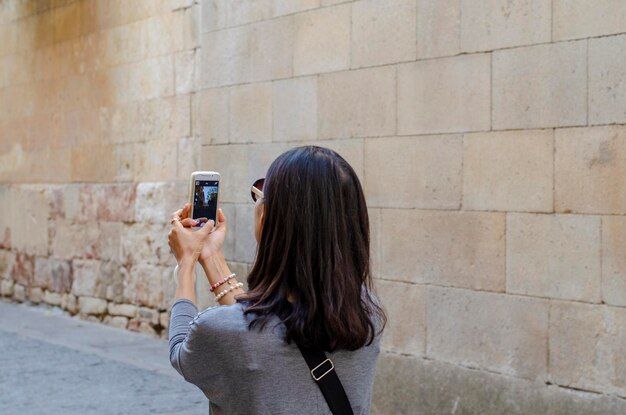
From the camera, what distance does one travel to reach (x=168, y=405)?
6.47m

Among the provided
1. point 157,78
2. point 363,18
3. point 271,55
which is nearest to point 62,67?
point 157,78

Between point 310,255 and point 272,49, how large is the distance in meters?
5.26

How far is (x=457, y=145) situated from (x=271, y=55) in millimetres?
2043

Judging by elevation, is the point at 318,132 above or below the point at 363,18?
below

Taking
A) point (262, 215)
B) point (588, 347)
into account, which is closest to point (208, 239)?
point (262, 215)

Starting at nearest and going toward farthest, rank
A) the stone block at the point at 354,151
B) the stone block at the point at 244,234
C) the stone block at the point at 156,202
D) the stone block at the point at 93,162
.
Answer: the stone block at the point at 354,151 < the stone block at the point at 244,234 < the stone block at the point at 156,202 < the stone block at the point at 93,162

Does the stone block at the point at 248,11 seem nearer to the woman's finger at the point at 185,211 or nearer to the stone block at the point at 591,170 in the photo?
the stone block at the point at 591,170

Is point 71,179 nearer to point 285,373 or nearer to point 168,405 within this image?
point 168,405

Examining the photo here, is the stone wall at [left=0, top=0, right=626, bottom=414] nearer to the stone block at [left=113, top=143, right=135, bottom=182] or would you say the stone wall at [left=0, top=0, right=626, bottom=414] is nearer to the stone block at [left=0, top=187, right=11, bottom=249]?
the stone block at [left=113, top=143, right=135, bottom=182]

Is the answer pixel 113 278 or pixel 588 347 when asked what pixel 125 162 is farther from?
pixel 588 347

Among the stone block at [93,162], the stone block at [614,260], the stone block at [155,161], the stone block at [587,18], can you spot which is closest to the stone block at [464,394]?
the stone block at [614,260]

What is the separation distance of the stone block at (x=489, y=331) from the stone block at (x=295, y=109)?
1.64 meters

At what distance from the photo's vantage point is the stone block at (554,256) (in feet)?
16.6

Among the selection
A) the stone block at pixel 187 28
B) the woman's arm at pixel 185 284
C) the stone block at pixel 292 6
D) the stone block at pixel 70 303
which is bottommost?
the stone block at pixel 70 303
